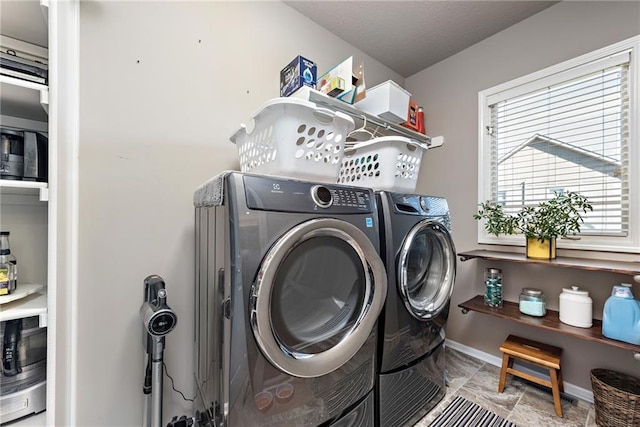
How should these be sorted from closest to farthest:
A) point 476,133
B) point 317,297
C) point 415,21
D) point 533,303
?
point 317,297 < point 533,303 < point 415,21 < point 476,133

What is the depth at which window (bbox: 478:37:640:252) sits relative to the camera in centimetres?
156

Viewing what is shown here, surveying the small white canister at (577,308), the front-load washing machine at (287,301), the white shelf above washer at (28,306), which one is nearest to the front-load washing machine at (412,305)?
the front-load washing machine at (287,301)

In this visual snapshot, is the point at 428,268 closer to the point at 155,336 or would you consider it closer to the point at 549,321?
the point at 549,321

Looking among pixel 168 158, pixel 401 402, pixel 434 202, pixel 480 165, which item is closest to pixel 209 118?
pixel 168 158

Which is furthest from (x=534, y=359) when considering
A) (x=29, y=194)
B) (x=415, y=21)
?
(x=29, y=194)

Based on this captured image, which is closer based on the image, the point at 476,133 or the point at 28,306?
the point at 28,306

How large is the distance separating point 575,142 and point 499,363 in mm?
1653

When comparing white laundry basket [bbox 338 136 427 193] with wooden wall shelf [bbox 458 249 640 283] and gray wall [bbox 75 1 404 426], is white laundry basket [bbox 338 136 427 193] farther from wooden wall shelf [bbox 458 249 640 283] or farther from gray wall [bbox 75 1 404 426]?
wooden wall shelf [bbox 458 249 640 283]

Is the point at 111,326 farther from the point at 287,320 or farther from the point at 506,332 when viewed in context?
the point at 506,332

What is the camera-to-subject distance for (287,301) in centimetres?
92

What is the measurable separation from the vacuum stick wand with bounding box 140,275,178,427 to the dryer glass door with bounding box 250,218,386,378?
0.37m

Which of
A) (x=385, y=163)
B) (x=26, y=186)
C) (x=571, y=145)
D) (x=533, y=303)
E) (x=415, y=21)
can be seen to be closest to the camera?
(x=26, y=186)

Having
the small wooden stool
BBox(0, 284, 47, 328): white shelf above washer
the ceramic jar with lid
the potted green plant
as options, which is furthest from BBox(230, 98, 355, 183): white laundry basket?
the small wooden stool

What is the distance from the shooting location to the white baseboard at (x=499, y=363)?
1.63 meters
